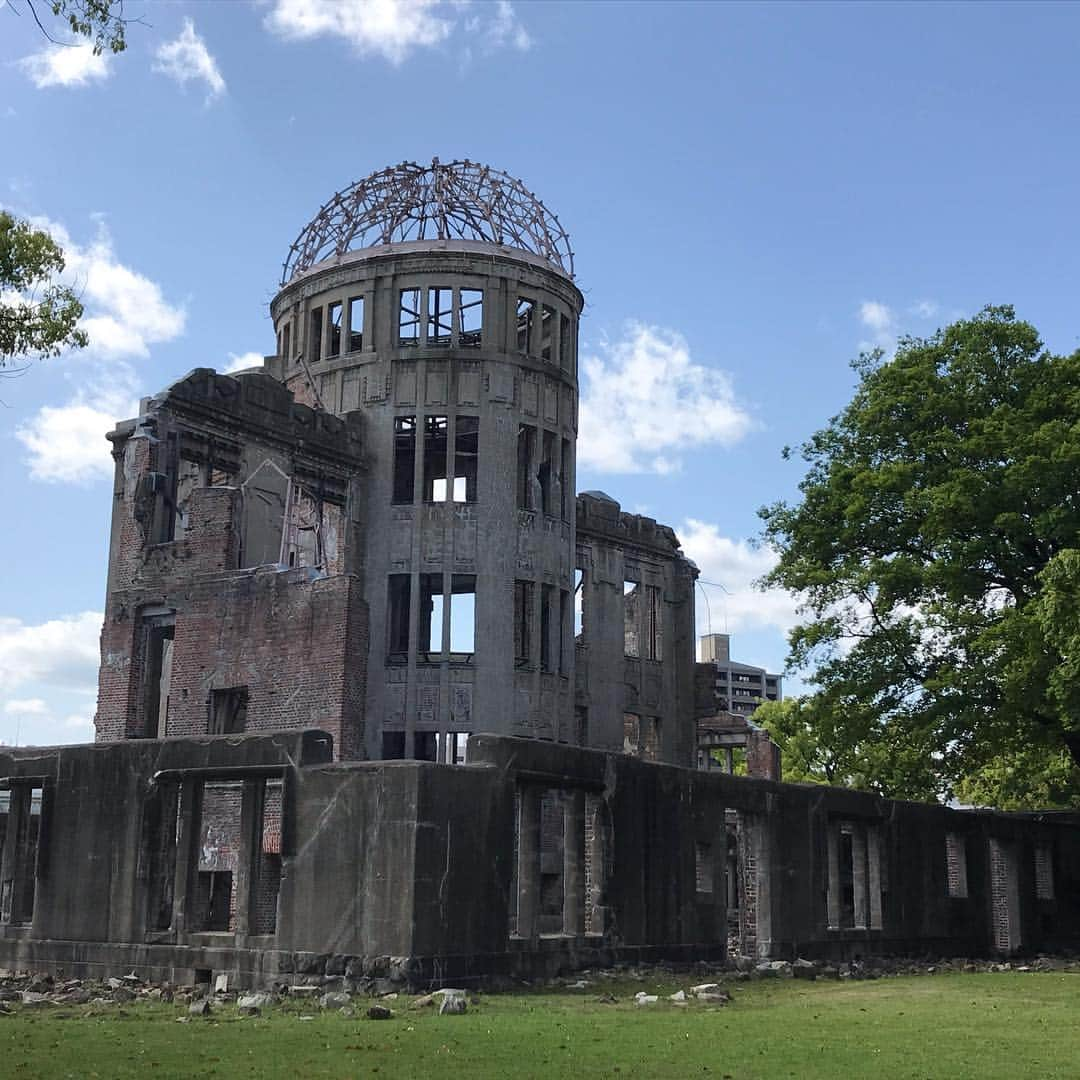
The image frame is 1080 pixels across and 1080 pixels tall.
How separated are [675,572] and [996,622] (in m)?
12.9

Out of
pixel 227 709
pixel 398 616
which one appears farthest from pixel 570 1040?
pixel 398 616

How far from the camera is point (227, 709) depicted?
93.2 ft

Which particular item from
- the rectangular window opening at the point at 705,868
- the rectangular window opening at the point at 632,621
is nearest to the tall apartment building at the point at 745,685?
the rectangular window opening at the point at 632,621

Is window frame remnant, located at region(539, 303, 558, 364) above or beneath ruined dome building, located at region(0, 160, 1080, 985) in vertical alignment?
above

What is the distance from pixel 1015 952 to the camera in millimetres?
29422

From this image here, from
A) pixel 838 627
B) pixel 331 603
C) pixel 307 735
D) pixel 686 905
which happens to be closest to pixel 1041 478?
pixel 838 627

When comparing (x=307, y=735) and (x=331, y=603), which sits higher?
(x=331, y=603)

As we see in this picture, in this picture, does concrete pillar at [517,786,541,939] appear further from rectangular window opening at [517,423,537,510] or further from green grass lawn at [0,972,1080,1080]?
rectangular window opening at [517,423,537,510]

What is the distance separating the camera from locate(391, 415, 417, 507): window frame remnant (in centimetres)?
3388

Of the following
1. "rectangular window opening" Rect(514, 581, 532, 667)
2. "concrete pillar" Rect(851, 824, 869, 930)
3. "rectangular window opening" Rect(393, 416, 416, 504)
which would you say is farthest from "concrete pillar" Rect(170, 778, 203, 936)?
"rectangular window opening" Rect(393, 416, 416, 504)

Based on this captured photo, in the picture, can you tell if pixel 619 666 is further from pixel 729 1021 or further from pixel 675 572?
pixel 729 1021

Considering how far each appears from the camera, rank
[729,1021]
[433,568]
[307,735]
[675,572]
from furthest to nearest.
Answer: [675,572]
[433,568]
[307,735]
[729,1021]

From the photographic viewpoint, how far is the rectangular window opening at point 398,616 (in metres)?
32.6

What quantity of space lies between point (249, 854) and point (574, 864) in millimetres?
4270
